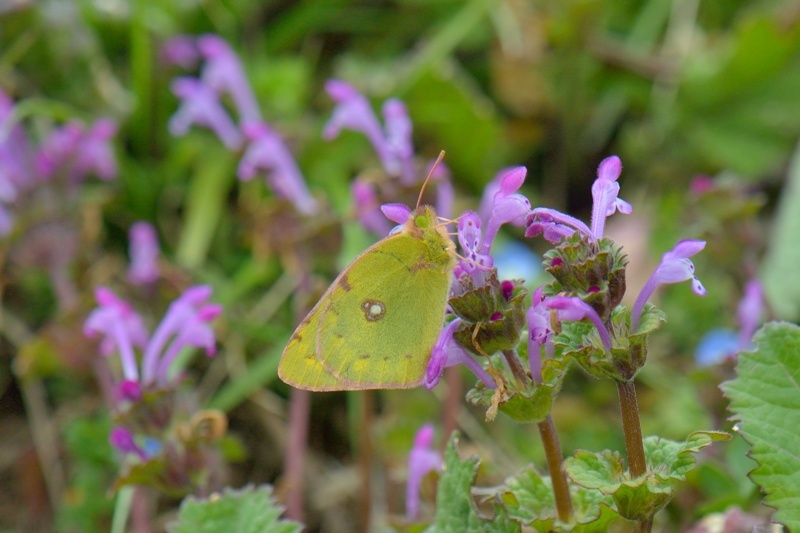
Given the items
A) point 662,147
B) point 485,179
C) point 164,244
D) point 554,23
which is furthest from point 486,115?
point 164,244

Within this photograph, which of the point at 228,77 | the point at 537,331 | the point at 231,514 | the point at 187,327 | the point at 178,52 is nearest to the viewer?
the point at 537,331

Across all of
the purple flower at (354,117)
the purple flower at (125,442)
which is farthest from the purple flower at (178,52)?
the purple flower at (125,442)

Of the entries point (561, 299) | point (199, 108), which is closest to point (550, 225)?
point (561, 299)

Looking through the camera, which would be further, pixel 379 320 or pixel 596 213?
pixel 379 320

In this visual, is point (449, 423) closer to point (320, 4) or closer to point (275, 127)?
point (275, 127)

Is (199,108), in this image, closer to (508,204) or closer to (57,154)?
(57,154)

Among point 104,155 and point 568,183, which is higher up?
point 568,183

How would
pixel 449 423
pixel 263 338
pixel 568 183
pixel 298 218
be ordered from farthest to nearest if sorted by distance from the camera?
pixel 568 183 → pixel 263 338 → pixel 298 218 → pixel 449 423
